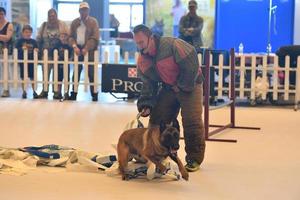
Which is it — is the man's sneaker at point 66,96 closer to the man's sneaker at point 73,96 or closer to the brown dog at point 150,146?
the man's sneaker at point 73,96

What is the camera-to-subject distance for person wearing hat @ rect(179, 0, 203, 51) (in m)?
10.3

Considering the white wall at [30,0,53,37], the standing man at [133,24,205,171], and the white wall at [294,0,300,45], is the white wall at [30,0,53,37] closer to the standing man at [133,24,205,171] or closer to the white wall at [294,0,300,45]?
the white wall at [294,0,300,45]

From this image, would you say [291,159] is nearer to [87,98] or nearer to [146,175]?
[146,175]

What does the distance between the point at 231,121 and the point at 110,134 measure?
1635 mm

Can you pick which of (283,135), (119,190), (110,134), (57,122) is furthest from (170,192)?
(57,122)

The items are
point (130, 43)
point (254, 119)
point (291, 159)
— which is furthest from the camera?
point (130, 43)

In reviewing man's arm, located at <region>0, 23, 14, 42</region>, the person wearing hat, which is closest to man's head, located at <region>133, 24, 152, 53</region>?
the person wearing hat

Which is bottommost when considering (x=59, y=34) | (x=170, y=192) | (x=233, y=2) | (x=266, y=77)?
(x=170, y=192)

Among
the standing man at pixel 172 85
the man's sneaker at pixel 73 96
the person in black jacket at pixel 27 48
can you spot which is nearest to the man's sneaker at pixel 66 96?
the man's sneaker at pixel 73 96

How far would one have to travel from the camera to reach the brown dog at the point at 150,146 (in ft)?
13.6

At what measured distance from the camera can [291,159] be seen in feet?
17.9

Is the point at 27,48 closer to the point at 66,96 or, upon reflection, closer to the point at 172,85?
the point at 66,96

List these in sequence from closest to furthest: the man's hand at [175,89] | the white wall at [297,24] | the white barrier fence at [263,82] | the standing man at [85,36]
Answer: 1. the man's hand at [175,89]
2. the white barrier fence at [263,82]
3. the standing man at [85,36]
4. the white wall at [297,24]

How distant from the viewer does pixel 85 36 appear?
9.83 meters
